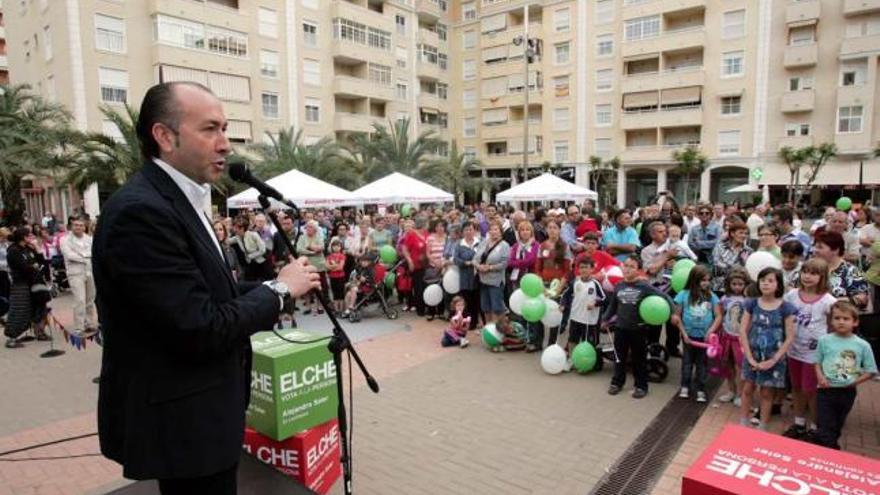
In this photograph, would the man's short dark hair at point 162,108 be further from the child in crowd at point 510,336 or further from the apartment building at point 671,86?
the apartment building at point 671,86

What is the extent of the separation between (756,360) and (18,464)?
6379 mm

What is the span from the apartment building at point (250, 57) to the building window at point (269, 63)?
6cm

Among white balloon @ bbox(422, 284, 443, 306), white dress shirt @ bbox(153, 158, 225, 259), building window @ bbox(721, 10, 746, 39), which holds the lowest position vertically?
white balloon @ bbox(422, 284, 443, 306)

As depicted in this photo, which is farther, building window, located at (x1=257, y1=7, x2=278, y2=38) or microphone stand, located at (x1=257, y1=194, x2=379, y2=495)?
building window, located at (x1=257, y1=7, x2=278, y2=38)

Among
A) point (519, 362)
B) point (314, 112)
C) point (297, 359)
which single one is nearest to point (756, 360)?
point (519, 362)

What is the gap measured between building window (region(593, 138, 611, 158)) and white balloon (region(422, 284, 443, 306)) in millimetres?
34556

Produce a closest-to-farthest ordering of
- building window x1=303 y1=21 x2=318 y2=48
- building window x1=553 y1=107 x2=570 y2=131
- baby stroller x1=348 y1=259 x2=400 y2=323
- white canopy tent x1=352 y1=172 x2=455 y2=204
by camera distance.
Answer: baby stroller x1=348 y1=259 x2=400 y2=323 < white canopy tent x1=352 y1=172 x2=455 y2=204 < building window x1=303 y1=21 x2=318 y2=48 < building window x1=553 y1=107 x2=570 y2=131

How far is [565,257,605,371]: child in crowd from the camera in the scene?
6.53 metres

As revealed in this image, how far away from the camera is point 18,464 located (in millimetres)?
4398

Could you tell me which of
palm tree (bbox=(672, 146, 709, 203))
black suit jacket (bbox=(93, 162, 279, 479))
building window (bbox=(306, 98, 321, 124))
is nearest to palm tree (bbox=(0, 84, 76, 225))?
building window (bbox=(306, 98, 321, 124))

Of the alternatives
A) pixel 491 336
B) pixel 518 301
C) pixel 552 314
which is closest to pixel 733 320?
pixel 552 314

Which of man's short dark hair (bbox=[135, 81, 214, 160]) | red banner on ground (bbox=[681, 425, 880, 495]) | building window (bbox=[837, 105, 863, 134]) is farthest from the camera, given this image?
building window (bbox=[837, 105, 863, 134])

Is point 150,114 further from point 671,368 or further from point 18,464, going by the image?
point 671,368

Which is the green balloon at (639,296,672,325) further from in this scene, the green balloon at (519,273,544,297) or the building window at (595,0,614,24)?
the building window at (595,0,614,24)
